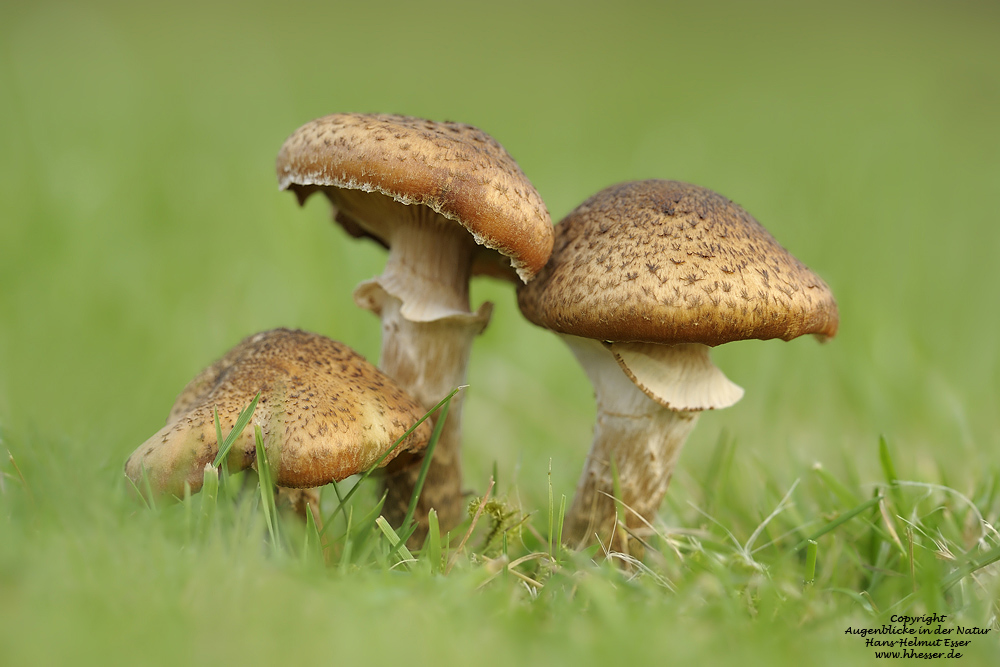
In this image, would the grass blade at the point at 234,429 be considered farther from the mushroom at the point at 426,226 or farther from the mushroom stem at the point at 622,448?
the mushroom stem at the point at 622,448

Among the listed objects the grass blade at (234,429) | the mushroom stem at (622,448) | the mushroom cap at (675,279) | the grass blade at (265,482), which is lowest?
the mushroom stem at (622,448)

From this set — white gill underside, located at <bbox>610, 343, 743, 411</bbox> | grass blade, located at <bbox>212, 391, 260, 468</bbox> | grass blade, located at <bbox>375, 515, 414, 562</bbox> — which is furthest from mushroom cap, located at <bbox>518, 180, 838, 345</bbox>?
grass blade, located at <bbox>212, 391, 260, 468</bbox>

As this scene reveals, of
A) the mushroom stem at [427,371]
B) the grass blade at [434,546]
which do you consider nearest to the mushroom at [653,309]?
the mushroom stem at [427,371]

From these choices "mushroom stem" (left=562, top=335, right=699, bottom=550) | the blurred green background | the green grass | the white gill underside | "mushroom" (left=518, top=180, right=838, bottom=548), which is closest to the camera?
the green grass

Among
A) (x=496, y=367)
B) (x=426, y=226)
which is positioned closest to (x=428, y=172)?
(x=426, y=226)

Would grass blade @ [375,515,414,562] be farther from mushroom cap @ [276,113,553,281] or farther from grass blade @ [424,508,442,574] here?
mushroom cap @ [276,113,553,281]

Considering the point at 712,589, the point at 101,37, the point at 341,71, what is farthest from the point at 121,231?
the point at 341,71

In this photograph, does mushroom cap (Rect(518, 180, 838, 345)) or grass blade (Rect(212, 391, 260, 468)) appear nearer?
grass blade (Rect(212, 391, 260, 468))
